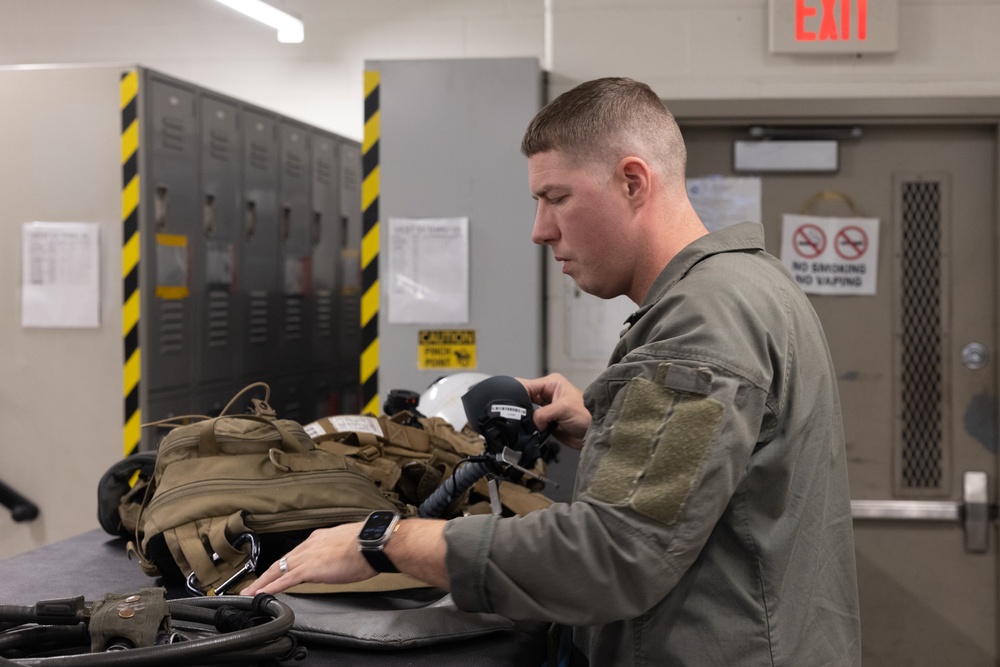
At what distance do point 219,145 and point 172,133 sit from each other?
1.42ft

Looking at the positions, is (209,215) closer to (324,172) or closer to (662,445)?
(324,172)

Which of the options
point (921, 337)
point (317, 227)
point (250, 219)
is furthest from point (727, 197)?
point (317, 227)

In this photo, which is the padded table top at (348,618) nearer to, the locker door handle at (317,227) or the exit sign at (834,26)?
the exit sign at (834,26)

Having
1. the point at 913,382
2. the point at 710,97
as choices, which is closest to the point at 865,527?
the point at 913,382

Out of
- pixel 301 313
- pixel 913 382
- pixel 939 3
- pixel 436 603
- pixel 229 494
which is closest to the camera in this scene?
pixel 436 603

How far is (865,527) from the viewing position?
142 inches

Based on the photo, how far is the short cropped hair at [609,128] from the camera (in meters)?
1.43

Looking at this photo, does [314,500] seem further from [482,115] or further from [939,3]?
[939,3]

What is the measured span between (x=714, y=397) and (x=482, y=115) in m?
2.50

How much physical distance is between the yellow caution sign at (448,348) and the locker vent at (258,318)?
1.52 metres

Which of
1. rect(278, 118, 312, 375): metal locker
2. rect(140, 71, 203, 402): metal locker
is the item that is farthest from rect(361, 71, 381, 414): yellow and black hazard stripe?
rect(278, 118, 312, 375): metal locker

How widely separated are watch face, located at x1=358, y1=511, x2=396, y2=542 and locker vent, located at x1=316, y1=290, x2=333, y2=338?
4.39 metres

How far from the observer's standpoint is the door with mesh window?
355 cm

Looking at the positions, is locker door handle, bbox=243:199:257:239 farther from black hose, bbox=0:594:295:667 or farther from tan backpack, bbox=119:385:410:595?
black hose, bbox=0:594:295:667
